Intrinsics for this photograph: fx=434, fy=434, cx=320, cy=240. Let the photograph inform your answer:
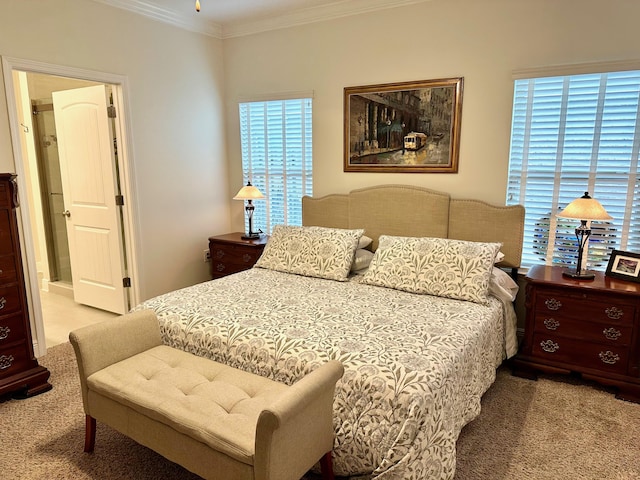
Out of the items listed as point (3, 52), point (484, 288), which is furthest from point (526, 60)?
point (3, 52)

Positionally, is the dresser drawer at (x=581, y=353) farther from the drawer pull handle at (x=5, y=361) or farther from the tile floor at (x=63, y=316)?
the tile floor at (x=63, y=316)

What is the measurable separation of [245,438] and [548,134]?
289cm

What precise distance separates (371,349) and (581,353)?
5.45 ft

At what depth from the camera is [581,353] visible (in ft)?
9.11

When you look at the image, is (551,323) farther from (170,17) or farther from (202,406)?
(170,17)

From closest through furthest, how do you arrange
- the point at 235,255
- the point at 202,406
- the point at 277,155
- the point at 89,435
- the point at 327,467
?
the point at 202,406 < the point at 327,467 < the point at 89,435 < the point at 235,255 < the point at 277,155

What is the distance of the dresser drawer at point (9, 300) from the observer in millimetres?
2635

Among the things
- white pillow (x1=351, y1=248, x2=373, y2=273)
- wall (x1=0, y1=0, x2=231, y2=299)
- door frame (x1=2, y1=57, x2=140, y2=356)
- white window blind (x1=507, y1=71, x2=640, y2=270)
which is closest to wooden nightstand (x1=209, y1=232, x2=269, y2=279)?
wall (x1=0, y1=0, x2=231, y2=299)

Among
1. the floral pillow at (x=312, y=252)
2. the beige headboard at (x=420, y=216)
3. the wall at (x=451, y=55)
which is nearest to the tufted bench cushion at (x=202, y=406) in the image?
the floral pillow at (x=312, y=252)

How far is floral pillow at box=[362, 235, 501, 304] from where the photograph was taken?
9.05 ft

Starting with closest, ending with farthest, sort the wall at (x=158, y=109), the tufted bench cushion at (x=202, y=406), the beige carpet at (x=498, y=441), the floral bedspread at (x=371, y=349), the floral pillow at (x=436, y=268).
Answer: the tufted bench cushion at (x=202, y=406)
the floral bedspread at (x=371, y=349)
the beige carpet at (x=498, y=441)
the floral pillow at (x=436, y=268)
the wall at (x=158, y=109)

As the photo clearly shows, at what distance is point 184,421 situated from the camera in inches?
66.7

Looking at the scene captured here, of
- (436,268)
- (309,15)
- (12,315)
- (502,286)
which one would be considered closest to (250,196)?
(309,15)

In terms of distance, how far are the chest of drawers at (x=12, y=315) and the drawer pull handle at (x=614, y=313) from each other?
3.59 metres
